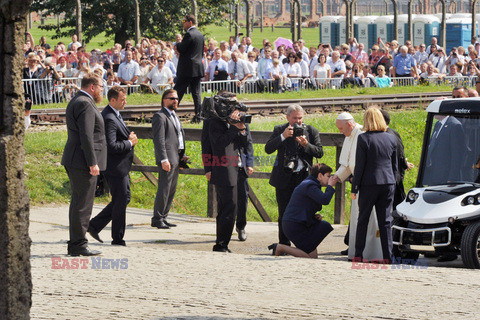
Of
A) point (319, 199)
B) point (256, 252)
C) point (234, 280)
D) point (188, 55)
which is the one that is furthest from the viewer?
point (188, 55)

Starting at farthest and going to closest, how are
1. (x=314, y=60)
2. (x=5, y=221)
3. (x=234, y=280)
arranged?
(x=314, y=60)
(x=234, y=280)
(x=5, y=221)

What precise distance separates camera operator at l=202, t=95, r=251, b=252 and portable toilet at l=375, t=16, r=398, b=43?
38.2 m

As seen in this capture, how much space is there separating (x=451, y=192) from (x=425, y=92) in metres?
17.4

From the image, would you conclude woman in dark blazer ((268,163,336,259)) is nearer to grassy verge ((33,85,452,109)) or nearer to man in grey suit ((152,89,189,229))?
man in grey suit ((152,89,189,229))

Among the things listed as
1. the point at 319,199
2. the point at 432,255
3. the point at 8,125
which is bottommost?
the point at 432,255

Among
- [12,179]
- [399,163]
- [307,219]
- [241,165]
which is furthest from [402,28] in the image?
[12,179]

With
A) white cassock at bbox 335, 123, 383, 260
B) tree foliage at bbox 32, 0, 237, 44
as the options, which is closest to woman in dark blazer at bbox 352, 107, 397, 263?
white cassock at bbox 335, 123, 383, 260

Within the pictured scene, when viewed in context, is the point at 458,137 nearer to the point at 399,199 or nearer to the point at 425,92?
the point at 399,199

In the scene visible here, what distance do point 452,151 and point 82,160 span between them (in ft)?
13.9

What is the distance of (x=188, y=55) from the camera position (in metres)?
18.2

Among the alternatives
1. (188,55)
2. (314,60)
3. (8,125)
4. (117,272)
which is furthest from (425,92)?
(8,125)

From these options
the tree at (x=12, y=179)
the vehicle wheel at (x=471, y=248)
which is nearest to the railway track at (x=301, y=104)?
the vehicle wheel at (x=471, y=248)

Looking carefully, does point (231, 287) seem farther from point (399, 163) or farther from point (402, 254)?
point (399, 163)

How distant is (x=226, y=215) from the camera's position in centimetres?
1080
